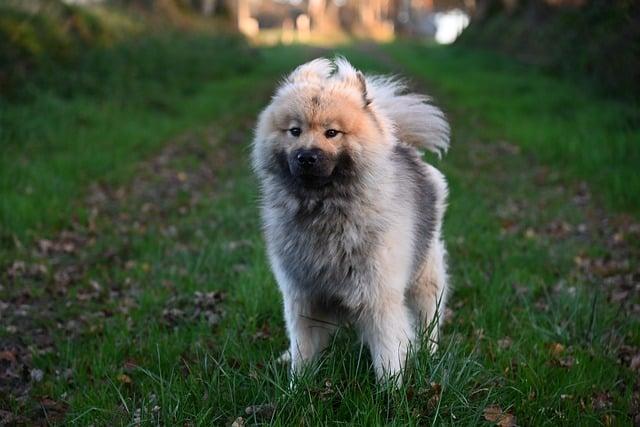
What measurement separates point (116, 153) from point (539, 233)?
543 cm

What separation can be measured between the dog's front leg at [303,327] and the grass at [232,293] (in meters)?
0.13

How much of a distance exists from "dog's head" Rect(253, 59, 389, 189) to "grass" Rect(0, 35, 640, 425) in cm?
91

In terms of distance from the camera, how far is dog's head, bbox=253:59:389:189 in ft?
10.0

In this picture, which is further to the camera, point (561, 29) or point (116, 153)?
point (561, 29)

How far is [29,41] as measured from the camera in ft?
32.9

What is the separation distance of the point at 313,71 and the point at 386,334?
139 cm

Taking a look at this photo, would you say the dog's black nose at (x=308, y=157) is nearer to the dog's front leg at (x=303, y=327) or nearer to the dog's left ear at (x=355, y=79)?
the dog's left ear at (x=355, y=79)

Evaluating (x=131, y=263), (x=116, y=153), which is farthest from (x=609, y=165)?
(x=116, y=153)

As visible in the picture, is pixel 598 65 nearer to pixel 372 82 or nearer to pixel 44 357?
pixel 372 82

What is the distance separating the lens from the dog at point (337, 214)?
3.10 m

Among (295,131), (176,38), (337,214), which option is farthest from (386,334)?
(176,38)

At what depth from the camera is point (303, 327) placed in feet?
10.8

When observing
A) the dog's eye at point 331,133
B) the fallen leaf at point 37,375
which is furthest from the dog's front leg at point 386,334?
the fallen leaf at point 37,375

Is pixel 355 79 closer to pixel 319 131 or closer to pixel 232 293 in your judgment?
pixel 319 131
